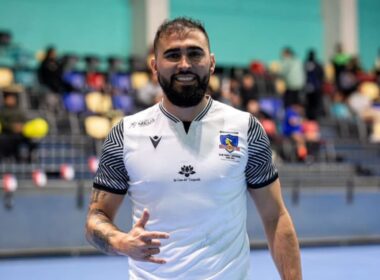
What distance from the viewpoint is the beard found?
8.88ft

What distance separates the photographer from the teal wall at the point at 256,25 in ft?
61.5

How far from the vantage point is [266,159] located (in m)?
2.82

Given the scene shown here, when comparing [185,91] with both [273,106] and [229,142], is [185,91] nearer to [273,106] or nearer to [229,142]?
[229,142]

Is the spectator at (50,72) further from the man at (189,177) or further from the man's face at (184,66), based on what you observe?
the man's face at (184,66)

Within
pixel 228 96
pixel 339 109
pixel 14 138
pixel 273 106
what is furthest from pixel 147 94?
pixel 339 109

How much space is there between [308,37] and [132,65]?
6.86 m

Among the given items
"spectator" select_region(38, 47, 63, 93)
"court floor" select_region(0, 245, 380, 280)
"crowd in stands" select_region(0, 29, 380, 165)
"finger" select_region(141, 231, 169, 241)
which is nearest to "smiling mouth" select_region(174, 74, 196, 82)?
"finger" select_region(141, 231, 169, 241)

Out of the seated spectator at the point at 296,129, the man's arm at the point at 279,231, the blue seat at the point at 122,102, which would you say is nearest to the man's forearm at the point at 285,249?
the man's arm at the point at 279,231

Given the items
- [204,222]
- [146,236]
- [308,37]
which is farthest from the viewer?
[308,37]

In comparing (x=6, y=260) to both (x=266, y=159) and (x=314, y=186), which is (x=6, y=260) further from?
(x=266, y=159)

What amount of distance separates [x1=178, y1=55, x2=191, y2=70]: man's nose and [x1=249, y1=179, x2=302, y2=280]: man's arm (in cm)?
57

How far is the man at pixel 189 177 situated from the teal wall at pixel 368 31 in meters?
18.2

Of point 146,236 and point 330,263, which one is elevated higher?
point 146,236

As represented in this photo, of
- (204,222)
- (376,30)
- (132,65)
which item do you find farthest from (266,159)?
(376,30)
